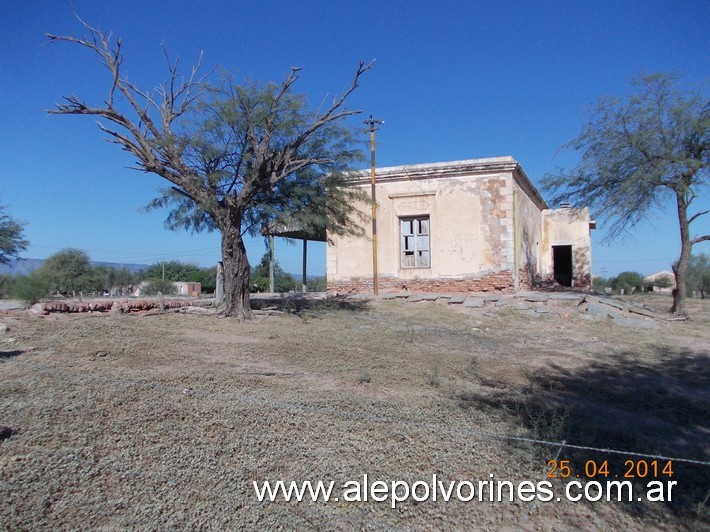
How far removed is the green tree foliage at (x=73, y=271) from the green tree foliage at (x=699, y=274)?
A: 34357 millimetres

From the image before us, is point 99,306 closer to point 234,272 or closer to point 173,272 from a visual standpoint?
point 234,272

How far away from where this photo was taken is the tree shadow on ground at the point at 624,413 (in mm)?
3666

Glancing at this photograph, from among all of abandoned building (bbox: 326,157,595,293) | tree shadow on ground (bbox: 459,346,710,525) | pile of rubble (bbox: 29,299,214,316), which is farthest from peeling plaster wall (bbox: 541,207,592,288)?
pile of rubble (bbox: 29,299,214,316)

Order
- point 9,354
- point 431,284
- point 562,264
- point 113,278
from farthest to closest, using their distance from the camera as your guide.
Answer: point 113,278 → point 562,264 → point 431,284 → point 9,354

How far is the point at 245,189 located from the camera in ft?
31.2

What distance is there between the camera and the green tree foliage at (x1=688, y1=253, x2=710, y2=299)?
95.2 feet

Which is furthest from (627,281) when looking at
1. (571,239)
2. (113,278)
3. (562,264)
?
(113,278)

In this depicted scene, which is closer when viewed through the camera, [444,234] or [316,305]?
[316,305]

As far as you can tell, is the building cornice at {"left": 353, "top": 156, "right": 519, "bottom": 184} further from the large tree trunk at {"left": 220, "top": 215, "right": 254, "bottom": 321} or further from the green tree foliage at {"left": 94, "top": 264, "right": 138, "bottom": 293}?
the green tree foliage at {"left": 94, "top": 264, "right": 138, "bottom": 293}

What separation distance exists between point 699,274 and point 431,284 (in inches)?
907

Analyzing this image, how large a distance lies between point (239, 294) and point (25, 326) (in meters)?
3.71

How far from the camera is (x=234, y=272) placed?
9.86 m

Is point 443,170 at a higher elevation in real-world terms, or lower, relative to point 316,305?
higher

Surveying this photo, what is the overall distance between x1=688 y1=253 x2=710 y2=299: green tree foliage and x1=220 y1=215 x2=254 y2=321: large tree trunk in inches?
1141
